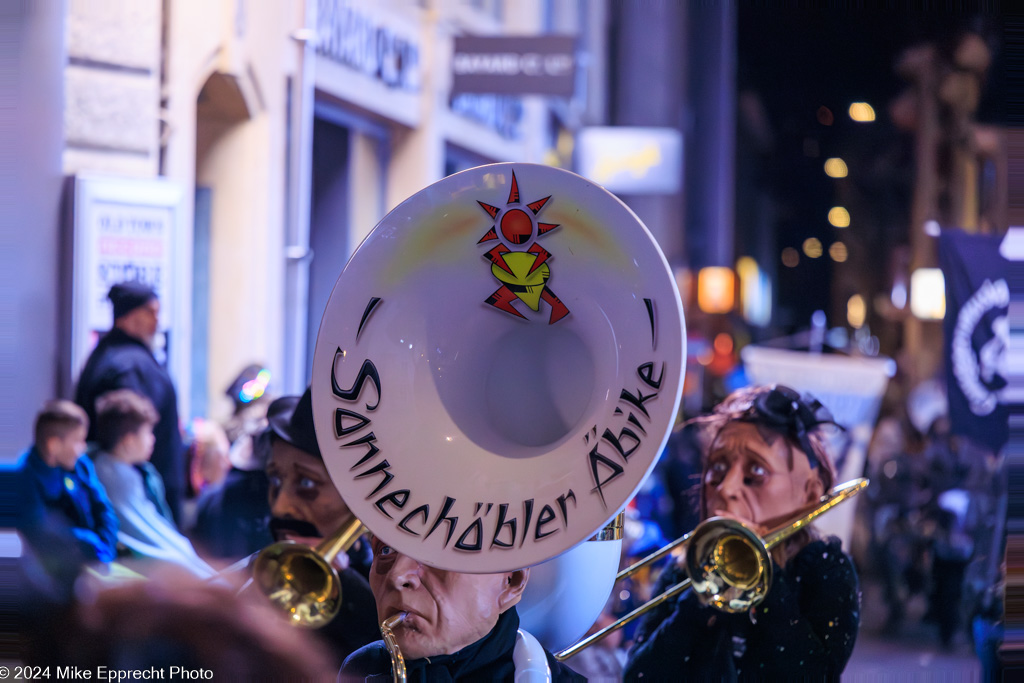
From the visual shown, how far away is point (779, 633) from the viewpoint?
2.32 m

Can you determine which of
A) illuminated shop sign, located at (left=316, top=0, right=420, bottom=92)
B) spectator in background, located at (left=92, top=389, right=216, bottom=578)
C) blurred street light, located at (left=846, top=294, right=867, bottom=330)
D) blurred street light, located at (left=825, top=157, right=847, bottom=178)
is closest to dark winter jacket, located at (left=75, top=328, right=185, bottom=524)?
spectator in background, located at (left=92, top=389, right=216, bottom=578)

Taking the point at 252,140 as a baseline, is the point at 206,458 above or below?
below

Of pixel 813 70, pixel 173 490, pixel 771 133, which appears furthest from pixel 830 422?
pixel 771 133

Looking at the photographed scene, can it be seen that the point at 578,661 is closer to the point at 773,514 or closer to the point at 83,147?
the point at 773,514

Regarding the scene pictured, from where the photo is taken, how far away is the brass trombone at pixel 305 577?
234 cm

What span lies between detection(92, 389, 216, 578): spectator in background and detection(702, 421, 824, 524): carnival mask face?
93.9 inches

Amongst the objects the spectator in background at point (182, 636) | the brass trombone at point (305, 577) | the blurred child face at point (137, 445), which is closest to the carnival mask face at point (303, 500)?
the brass trombone at point (305, 577)

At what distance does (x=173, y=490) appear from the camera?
16.7 feet

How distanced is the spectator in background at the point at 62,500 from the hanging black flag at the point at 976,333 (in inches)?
140

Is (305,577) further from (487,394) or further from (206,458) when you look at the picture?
(206,458)

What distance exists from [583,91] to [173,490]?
32.5 feet

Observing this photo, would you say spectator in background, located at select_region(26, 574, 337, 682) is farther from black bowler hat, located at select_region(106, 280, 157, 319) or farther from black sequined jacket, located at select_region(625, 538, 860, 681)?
black bowler hat, located at select_region(106, 280, 157, 319)

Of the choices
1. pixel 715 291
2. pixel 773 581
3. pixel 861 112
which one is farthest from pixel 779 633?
pixel 861 112

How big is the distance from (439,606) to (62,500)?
291cm
